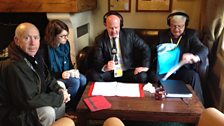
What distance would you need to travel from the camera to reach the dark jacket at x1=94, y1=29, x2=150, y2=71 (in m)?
2.59

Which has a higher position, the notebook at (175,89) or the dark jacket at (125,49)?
the dark jacket at (125,49)

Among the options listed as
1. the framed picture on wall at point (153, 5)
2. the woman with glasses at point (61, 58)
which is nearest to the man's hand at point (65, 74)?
the woman with glasses at point (61, 58)

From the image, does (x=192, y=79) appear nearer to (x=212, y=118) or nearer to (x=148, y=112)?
(x=148, y=112)

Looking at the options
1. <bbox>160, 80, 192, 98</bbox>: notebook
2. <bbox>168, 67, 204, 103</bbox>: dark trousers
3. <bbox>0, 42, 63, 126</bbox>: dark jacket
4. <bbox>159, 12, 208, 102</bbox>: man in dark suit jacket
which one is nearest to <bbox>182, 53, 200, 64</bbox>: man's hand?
<bbox>159, 12, 208, 102</bbox>: man in dark suit jacket

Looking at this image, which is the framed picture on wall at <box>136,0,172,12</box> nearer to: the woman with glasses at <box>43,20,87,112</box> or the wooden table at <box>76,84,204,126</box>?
the woman with glasses at <box>43,20,87,112</box>

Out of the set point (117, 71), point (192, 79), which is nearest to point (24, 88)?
point (117, 71)

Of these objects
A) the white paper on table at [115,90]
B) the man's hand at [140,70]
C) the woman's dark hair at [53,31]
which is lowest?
the white paper on table at [115,90]

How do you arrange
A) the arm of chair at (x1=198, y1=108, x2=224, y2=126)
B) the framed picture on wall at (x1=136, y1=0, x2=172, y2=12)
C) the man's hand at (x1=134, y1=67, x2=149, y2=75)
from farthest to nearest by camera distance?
the framed picture on wall at (x1=136, y1=0, x2=172, y2=12) < the man's hand at (x1=134, y1=67, x2=149, y2=75) < the arm of chair at (x1=198, y1=108, x2=224, y2=126)

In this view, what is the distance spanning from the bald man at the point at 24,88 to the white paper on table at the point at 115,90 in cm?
40

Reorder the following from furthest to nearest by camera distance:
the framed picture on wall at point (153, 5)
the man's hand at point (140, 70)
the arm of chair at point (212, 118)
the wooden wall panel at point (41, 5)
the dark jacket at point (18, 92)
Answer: the framed picture on wall at point (153, 5)
the wooden wall panel at point (41, 5)
the man's hand at point (140, 70)
the dark jacket at point (18, 92)
the arm of chair at point (212, 118)

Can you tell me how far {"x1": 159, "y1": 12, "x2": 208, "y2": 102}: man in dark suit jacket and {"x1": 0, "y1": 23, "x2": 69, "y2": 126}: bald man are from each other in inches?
53.2

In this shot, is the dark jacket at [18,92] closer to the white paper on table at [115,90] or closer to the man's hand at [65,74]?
the white paper on table at [115,90]

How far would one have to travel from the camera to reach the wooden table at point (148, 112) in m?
1.71

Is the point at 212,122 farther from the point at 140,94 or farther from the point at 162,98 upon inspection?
the point at 140,94
